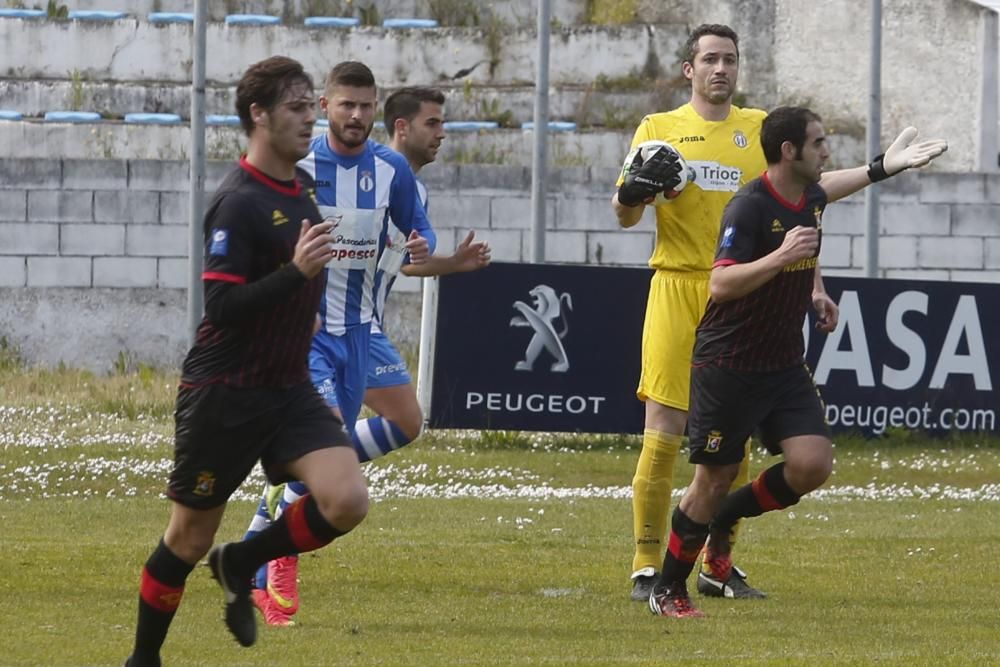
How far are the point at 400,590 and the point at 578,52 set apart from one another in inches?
748

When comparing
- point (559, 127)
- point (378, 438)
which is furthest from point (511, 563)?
point (559, 127)

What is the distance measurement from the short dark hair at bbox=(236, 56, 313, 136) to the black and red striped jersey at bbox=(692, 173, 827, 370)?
2.29 meters

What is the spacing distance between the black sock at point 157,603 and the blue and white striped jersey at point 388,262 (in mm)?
2334

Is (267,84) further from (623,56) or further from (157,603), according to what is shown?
(623,56)

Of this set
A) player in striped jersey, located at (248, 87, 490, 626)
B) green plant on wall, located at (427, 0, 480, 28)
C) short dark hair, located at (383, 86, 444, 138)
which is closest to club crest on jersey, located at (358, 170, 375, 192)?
player in striped jersey, located at (248, 87, 490, 626)

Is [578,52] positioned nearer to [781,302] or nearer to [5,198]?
[5,198]

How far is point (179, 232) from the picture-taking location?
23.6 metres

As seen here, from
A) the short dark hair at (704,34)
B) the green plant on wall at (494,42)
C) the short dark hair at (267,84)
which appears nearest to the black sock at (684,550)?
the short dark hair at (704,34)

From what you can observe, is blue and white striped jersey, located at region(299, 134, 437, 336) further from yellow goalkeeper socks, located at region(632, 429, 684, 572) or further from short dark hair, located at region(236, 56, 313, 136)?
short dark hair, located at region(236, 56, 313, 136)

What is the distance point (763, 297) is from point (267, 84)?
2.64 meters

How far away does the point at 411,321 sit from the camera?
23953 millimetres

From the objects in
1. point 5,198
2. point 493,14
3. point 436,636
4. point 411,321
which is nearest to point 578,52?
point 493,14

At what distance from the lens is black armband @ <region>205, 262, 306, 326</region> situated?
6523mm

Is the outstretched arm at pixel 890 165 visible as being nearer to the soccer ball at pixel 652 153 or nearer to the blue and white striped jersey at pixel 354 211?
the soccer ball at pixel 652 153
